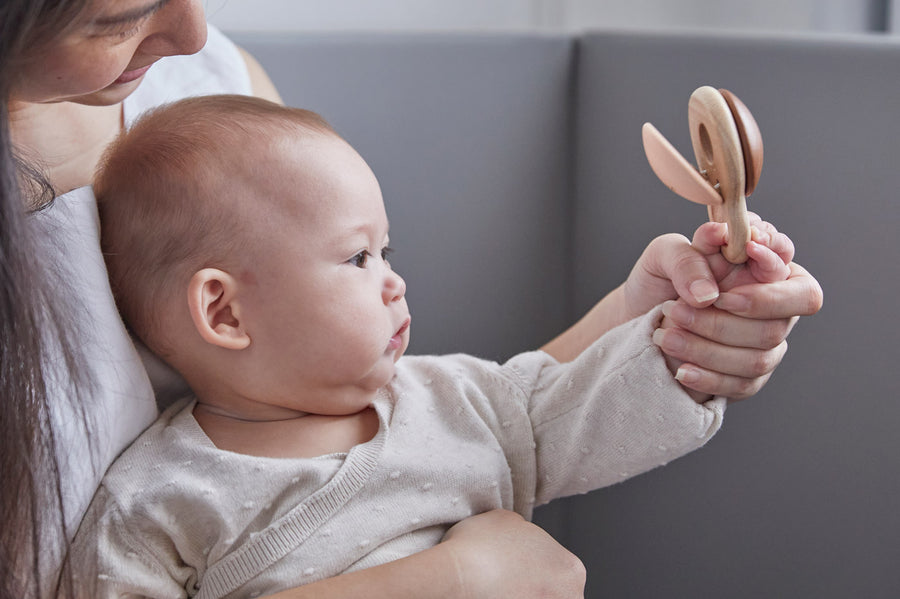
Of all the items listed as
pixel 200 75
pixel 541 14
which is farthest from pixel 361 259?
pixel 541 14

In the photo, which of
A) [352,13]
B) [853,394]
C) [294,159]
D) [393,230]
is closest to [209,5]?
[352,13]

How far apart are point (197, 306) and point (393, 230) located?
1.56 ft

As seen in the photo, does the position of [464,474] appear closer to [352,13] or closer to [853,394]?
[853,394]

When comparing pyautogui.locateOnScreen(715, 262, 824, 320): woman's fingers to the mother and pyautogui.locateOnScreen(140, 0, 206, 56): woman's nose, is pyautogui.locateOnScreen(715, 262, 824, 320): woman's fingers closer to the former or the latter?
the mother

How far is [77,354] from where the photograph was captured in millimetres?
588

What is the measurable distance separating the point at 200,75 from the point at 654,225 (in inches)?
19.0

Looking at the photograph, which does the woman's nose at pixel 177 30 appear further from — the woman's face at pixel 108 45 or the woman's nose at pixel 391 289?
the woman's nose at pixel 391 289

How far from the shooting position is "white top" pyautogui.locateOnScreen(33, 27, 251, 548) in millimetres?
594

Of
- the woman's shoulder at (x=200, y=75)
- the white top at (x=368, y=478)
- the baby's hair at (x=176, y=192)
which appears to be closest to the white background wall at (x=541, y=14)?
the woman's shoulder at (x=200, y=75)

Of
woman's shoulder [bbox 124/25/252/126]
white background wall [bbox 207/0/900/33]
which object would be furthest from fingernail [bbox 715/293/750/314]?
white background wall [bbox 207/0/900/33]

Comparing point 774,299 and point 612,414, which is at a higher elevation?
point 774,299

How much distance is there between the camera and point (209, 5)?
4.02ft

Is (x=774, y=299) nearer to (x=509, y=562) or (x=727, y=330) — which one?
(x=727, y=330)

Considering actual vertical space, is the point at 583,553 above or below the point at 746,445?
below
